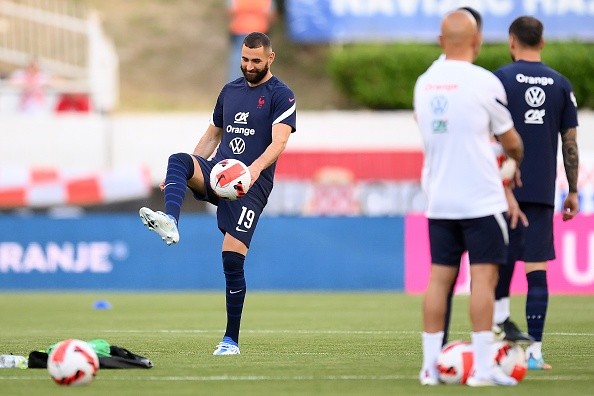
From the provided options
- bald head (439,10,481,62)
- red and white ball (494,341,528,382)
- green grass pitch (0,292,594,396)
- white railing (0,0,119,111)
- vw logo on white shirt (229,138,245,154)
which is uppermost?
white railing (0,0,119,111)

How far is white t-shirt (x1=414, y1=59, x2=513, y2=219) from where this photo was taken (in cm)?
740

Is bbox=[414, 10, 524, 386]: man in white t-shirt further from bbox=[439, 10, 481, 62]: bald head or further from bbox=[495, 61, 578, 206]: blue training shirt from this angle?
bbox=[495, 61, 578, 206]: blue training shirt

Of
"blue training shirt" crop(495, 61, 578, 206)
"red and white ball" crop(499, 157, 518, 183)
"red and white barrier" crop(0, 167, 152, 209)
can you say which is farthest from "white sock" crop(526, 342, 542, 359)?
"red and white barrier" crop(0, 167, 152, 209)

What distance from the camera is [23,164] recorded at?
27.8m

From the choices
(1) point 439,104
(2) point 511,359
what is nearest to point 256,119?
(1) point 439,104

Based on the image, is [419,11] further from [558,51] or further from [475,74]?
[475,74]

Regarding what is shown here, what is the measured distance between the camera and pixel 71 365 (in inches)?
298

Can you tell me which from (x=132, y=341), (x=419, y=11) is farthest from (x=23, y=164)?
(x=132, y=341)

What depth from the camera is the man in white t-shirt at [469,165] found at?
7410 millimetres

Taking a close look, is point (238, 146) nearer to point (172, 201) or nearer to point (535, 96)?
point (172, 201)

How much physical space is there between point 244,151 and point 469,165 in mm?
2897

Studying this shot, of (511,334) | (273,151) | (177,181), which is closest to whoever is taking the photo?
(511,334)

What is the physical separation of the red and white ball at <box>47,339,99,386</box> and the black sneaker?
238 cm

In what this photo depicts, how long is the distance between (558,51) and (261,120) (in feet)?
67.3
